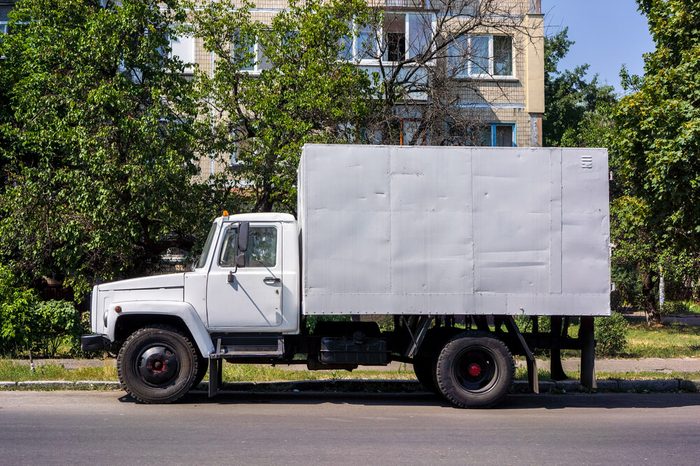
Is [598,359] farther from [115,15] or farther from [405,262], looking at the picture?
[115,15]

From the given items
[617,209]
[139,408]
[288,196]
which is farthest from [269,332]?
[617,209]

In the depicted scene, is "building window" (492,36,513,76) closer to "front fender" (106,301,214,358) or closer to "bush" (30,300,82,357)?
"bush" (30,300,82,357)

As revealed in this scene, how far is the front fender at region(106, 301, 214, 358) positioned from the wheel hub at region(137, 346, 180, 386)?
406 millimetres

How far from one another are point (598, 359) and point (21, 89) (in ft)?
42.8

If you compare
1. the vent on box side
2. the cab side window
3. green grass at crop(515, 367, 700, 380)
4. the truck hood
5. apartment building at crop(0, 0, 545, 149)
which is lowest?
green grass at crop(515, 367, 700, 380)

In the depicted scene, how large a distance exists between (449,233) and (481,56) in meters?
14.7

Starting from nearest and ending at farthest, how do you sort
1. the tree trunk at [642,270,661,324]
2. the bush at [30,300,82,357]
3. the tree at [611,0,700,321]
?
the bush at [30,300,82,357]
the tree at [611,0,700,321]
the tree trunk at [642,270,661,324]

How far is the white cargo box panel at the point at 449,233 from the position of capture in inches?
417

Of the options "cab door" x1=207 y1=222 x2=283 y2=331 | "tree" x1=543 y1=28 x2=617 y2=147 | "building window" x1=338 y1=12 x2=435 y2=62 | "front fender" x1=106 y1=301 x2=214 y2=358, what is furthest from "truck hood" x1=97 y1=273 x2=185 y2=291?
"tree" x1=543 y1=28 x2=617 y2=147

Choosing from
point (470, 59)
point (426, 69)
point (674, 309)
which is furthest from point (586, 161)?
point (674, 309)

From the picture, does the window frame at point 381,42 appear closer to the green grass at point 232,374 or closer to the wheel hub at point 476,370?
the green grass at point 232,374

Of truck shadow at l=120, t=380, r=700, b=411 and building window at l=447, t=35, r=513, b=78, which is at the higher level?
building window at l=447, t=35, r=513, b=78

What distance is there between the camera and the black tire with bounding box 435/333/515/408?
1072 cm

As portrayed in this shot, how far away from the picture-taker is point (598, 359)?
16219mm
